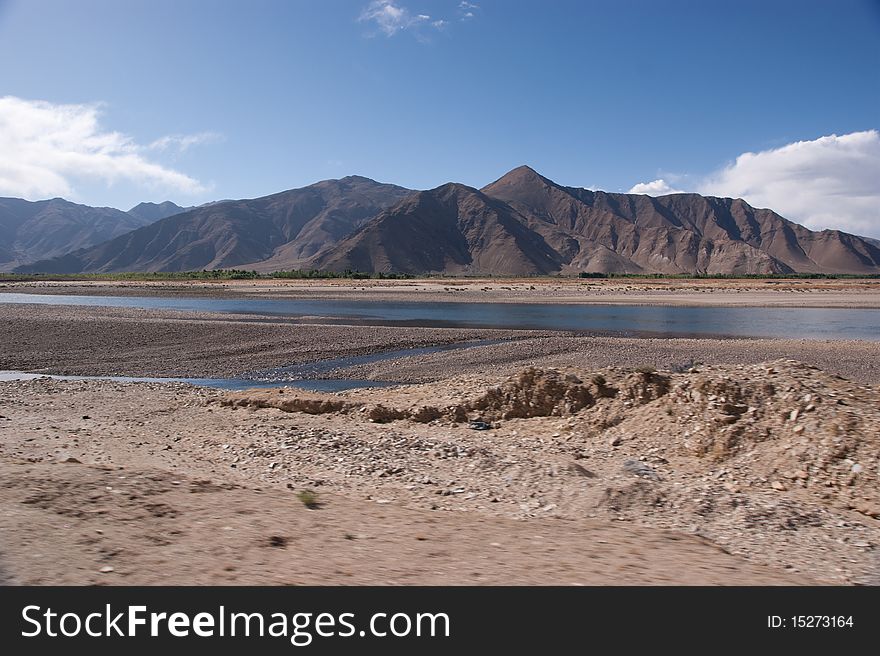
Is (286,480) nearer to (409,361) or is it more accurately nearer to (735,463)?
(735,463)

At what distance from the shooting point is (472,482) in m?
9.00

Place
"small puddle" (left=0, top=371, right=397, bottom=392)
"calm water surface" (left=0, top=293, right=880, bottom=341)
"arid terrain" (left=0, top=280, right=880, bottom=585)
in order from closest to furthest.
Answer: "arid terrain" (left=0, top=280, right=880, bottom=585), "small puddle" (left=0, top=371, right=397, bottom=392), "calm water surface" (left=0, top=293, right=880, bottom=341)

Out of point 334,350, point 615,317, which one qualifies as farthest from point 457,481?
point 615,317

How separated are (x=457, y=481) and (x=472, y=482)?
0.22 meters

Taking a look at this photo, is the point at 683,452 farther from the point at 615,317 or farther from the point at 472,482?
the point at 615,317

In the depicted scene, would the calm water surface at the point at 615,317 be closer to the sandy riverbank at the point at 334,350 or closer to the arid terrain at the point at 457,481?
the sandy riverbank at the point at 334,350

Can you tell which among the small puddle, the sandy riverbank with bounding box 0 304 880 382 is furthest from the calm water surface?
the small puddle

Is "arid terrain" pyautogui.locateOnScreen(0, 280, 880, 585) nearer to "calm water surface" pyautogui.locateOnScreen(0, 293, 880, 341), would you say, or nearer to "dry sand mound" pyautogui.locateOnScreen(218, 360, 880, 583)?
"dry sand mound" pyautogui.locateOnScreen(218, 360, 880, 583)

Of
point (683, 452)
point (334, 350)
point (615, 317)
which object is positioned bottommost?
point (683, 452)

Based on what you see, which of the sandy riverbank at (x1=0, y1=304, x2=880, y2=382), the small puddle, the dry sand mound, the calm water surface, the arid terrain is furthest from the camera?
the calm water surface

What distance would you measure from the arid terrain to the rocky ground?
4cm

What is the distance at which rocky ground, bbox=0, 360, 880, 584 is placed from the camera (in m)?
5.73

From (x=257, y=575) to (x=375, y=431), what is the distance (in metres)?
7.02

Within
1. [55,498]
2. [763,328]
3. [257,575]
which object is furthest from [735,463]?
[763,328]
